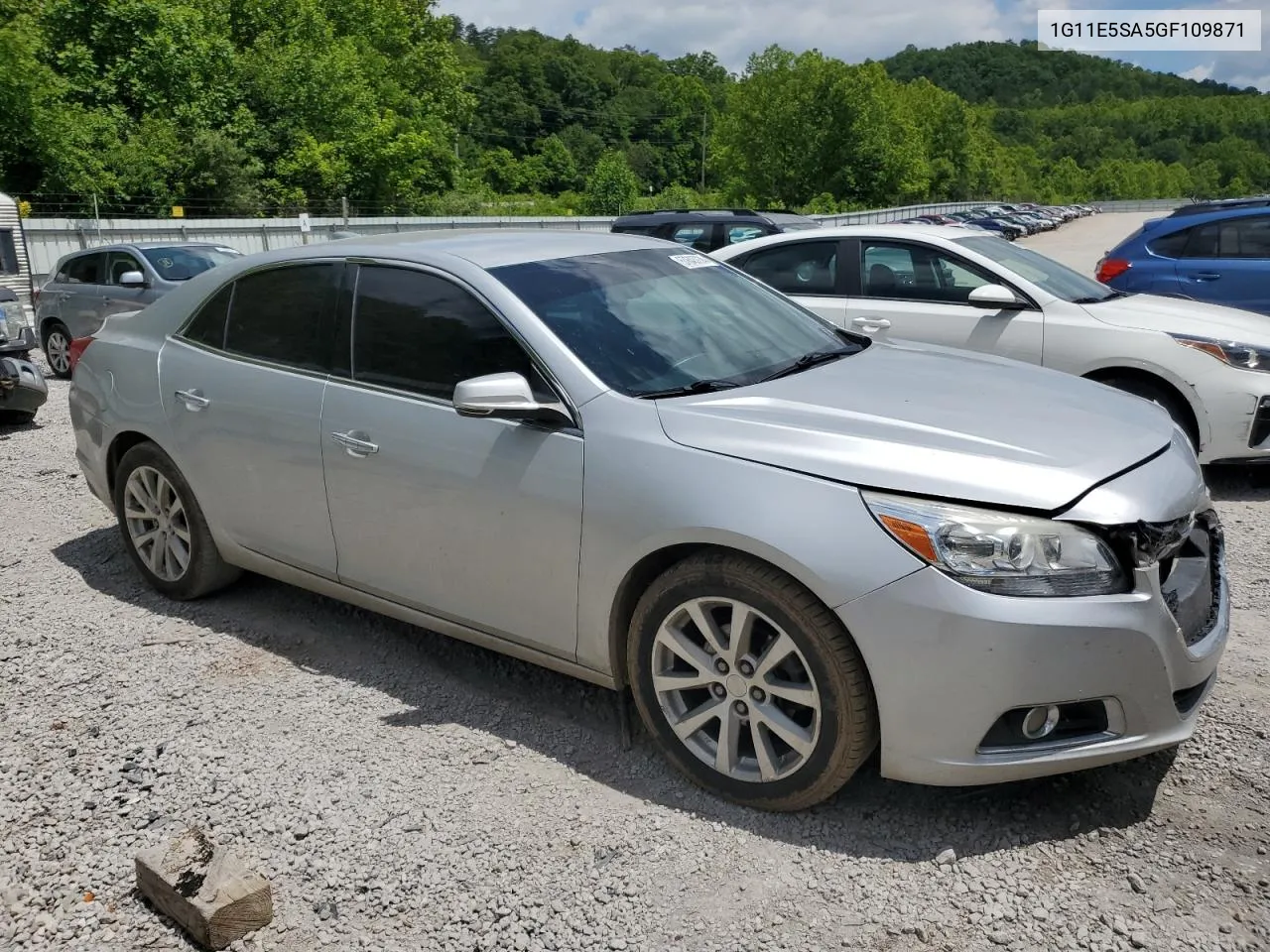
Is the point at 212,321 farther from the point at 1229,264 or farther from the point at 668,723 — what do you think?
the point at 1229,264

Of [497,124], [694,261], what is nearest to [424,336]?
[694,261]

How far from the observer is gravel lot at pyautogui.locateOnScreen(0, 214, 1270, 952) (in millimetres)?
2713

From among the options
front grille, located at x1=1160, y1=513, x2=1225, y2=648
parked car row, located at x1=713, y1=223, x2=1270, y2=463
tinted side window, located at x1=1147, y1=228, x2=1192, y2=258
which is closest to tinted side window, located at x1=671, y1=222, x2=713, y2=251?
tinted side window, located at x1=1147, y1=228, x2=1192, y2=258

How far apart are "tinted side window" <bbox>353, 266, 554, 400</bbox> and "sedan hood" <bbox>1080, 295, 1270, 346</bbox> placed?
4.57 metres

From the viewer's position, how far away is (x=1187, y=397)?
6.37 meters

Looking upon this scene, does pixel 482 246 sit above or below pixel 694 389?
above

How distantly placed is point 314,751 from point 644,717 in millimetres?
1142

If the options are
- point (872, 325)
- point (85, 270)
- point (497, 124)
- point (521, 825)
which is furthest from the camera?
point (497, 124)

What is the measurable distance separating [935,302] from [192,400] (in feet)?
16.0

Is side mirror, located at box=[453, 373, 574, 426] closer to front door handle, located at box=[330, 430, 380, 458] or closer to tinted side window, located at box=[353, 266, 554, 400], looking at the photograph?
tinted side window, located at box=[353, 266, 554, 400]

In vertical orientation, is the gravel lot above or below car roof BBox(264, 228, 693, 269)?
below

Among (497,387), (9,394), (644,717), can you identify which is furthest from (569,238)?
(9,394)

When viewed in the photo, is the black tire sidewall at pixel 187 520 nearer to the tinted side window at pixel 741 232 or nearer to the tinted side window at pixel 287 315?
the tinted side window at pixel 287 315

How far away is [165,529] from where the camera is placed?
4.84 meters
